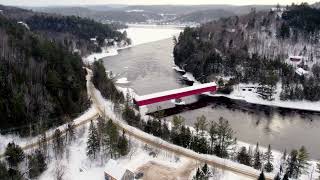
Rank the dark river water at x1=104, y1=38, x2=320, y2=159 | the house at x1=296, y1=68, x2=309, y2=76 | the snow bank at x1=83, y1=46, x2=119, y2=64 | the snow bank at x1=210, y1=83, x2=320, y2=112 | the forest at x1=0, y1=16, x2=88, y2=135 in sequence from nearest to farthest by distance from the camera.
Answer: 1. the forest at x1=0, y1=16, x2=88, y2=135
2. the dark river water at x1=104, y1=38, x2=320, y2=159
3. the snow bank at x1=210, y1=83, x2=320, y2=112
4. the house at x1=296, y1=68, x2=309, y2=76
5. the snow bank at x1=83, y1=46, x2=119, y2=64

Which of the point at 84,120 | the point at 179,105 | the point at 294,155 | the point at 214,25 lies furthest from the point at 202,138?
the point at 214,25

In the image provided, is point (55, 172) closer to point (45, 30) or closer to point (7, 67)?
point (7, 67)

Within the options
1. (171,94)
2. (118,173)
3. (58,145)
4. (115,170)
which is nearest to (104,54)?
(171,94)

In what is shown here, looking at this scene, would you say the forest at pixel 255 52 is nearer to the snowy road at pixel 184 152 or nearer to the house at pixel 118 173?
the snowy road at pixel 184 152

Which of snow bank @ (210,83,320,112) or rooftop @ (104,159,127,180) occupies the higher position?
rooftop @ (104,159,127,180)

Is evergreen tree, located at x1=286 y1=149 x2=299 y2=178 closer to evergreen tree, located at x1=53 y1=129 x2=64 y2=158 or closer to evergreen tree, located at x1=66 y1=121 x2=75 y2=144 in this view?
evergreen tree, located at x1=53 y1=129 x2=64 y2=158

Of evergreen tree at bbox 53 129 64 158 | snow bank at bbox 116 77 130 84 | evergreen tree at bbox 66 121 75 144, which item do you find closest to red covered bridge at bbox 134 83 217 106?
evergreen tree at bbox 66 121 75 144
